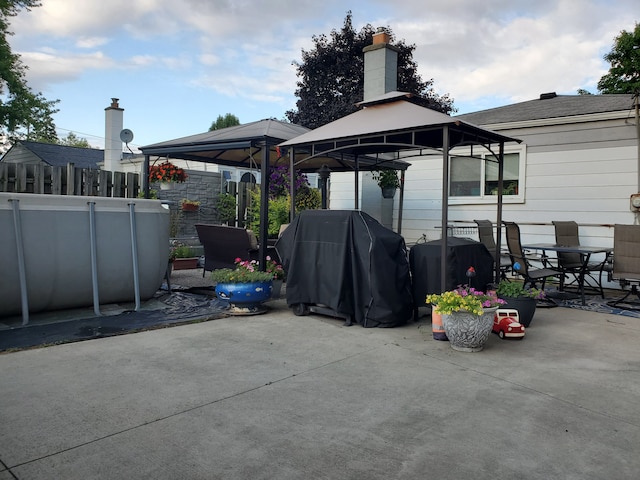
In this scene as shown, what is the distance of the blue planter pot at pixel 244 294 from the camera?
16.5 ft

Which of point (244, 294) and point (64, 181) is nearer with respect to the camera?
point (244, 294)

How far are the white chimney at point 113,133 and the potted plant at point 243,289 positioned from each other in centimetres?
1058

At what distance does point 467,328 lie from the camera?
380cm

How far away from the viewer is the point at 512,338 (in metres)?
4.29

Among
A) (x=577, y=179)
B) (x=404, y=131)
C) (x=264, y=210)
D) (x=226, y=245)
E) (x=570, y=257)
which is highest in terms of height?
(x=404, y=131)

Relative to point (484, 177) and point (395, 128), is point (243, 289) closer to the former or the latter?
point (395, 128)

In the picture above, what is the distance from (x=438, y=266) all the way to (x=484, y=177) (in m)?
4.12

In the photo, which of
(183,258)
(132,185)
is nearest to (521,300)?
(132,185)

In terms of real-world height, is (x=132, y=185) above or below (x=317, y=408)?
above

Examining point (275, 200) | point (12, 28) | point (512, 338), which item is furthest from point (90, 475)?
point (12, 28)

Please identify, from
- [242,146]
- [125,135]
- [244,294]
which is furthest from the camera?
[125,135]

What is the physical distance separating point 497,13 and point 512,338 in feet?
23.2

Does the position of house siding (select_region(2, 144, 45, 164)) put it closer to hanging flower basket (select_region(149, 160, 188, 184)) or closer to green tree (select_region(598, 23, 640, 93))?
hanging flower basket (select_region(149, 160, 188, 184))

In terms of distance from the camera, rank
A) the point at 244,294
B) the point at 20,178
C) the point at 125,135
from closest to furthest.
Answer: the point at 244,294 → the point at 20,178 → the point at 125,135
